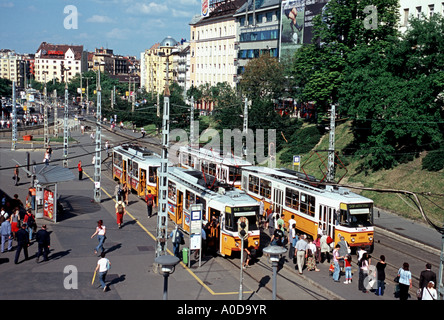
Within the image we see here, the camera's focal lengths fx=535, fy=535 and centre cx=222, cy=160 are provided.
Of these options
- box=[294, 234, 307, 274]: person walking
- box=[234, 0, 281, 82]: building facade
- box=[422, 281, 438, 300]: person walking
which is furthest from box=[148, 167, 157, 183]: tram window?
box=[234, 0, 281, 82]: building facade

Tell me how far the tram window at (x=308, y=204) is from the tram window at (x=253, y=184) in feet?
18.1

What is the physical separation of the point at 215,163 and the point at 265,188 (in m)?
6.81

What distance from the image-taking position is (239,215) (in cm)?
2366

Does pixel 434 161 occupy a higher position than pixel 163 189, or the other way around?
pixel 163 189

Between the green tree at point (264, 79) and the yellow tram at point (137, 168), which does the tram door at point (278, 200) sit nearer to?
the yellow tram at point (137, 168)

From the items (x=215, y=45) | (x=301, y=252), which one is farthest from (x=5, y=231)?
(x=215, y=45)

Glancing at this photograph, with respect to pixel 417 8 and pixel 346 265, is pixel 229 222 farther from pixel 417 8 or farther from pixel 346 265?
pixel 417 8

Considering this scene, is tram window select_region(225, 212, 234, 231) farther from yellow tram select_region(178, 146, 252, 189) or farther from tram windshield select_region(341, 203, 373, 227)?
yellow tram select_region(178, 146, 252, 189)

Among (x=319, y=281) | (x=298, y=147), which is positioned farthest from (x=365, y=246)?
(x=298, y=147)

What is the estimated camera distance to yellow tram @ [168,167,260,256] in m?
23.7

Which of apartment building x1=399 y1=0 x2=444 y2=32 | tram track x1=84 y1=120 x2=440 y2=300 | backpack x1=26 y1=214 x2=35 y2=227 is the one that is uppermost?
apartment building x1=399 y1=0 x2=444 y2=32

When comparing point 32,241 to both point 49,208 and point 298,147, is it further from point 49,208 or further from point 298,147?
point 298,147

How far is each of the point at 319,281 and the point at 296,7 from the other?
6267 cm
